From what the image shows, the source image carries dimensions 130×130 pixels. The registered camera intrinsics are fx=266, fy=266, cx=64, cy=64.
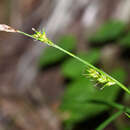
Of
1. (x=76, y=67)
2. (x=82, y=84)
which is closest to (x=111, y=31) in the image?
(x=76, y=67)

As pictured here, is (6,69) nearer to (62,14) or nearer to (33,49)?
(33,49)

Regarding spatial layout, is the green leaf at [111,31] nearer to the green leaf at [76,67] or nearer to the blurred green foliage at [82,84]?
the blurred green foliage at [82,84]

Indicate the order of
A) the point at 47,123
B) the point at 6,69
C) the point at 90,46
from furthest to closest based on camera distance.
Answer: the point at 6,69 < the point at 90,46 < the point at 47,123

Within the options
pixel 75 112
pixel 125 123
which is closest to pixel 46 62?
pixel 75 112

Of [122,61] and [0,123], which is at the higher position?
[122,61]

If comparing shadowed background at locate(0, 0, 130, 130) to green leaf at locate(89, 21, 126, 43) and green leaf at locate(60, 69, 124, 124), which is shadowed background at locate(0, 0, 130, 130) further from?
green leaf at locate(60, 69, 124, 124)

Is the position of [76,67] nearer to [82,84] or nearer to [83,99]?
[82,84]

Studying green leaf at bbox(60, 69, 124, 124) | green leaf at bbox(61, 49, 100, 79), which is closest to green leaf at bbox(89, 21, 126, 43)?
green leaf at bbox(61, 49, 100, 79)

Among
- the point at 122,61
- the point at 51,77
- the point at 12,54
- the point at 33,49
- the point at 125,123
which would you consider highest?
the point at 12,54
